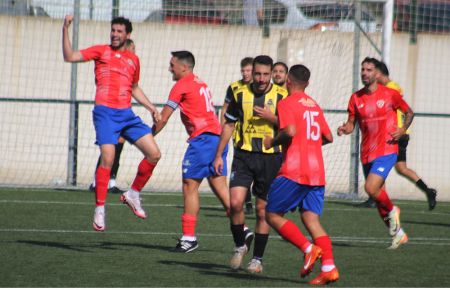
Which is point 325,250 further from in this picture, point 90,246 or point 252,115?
point 90,246

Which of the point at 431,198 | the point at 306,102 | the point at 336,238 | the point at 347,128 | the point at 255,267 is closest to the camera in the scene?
the point at 306,102

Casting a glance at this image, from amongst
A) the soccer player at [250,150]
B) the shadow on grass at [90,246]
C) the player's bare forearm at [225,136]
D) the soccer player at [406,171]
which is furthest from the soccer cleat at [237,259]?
the soccer player at [406,171]

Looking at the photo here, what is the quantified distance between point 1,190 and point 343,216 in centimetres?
618

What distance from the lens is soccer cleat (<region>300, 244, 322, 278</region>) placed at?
7.96 metres

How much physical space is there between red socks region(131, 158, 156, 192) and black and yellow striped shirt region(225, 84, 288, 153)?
180 centimetres

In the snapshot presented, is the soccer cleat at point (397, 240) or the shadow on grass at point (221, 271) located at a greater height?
the soccer cleat at point (397, 240)

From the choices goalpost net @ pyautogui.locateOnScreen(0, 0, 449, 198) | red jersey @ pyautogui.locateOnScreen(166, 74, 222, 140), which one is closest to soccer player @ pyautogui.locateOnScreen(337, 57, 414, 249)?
red jersey @ pyautogui.locateOnScreen(166, 74, 222, 140)

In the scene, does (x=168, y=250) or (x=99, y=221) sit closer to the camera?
(x=168, y=250)

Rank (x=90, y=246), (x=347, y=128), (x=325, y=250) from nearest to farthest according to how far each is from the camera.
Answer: (x=325, y=250) < (x=90, y=246) < (x=347, y=128)

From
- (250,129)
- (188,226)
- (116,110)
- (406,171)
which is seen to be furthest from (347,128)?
(406,171)

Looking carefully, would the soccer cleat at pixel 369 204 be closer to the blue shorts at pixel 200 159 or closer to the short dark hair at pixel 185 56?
the blue shorts at pixel 200 159

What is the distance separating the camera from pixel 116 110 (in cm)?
1111

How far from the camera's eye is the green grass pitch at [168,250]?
8.43 meters

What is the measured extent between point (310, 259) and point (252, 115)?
2.06m
